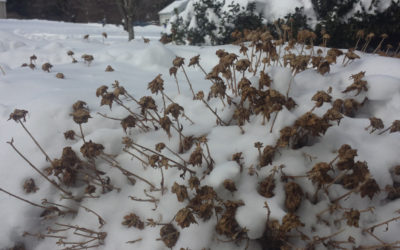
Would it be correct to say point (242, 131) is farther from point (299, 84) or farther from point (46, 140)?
point (46, 140)

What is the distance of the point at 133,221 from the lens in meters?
1.70

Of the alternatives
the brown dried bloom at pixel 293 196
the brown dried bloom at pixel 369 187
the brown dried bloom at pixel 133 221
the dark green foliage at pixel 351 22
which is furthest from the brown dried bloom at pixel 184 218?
the dark green foliage at pixel 351 22

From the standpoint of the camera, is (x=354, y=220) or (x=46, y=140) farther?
(x=46, y=140)

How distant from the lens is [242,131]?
2.02 metres

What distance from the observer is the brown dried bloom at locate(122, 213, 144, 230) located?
1699 mm

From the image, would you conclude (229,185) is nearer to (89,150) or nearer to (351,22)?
(89,150)

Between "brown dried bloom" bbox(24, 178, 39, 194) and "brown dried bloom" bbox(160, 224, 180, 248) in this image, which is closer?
"brown dried bloom" bbox(160, 224, 180, 248)

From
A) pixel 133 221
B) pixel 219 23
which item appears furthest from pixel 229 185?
pixel 219 23

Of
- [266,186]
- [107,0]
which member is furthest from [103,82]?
[107,0]

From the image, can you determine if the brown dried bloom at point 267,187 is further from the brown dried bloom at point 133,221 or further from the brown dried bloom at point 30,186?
the brown dried bloom at point 30,186

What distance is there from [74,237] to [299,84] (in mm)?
2188

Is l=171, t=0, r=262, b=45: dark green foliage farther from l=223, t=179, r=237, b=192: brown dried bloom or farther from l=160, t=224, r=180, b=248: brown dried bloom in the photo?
l=160, t=224, r=180, b=248: brown dried bloom

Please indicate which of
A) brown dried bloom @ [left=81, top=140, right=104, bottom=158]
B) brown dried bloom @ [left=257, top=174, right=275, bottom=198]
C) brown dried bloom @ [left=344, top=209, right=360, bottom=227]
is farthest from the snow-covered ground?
brown dried bloom @ [left=81, top=140, right=104, bottom=158]

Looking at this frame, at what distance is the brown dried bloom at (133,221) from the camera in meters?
1.70
